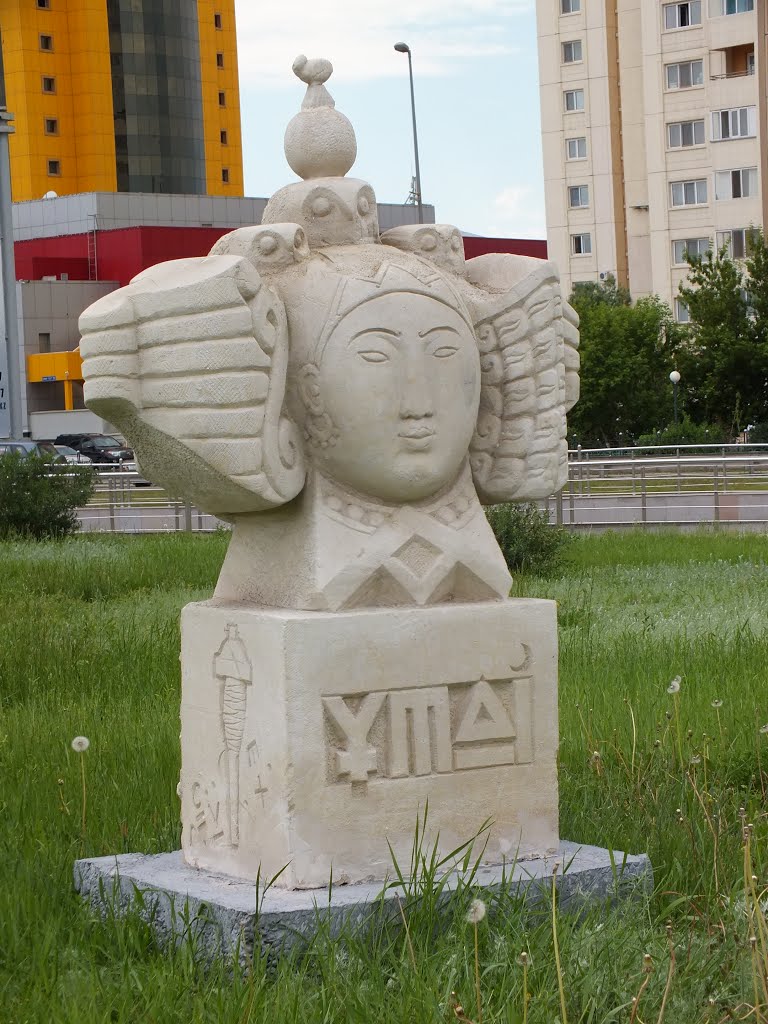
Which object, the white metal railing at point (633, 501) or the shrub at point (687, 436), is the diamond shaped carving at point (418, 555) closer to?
the white metal railing at point (633, 501)

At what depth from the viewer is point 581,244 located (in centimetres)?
5778

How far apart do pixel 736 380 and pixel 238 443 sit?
35831mm

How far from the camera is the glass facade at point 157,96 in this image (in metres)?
75.2

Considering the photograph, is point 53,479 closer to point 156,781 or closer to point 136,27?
point 156,781

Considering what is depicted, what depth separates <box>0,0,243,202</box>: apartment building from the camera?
238 ft

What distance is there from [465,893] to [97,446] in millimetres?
40291

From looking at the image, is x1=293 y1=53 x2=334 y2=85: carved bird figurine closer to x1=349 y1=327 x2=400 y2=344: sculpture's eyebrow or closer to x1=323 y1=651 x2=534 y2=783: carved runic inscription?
x1=349 y1=327 x2=400 y2=344: sculpture's eyebrow

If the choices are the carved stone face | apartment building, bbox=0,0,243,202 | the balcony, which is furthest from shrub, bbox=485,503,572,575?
apartment building, bbox=0,0,243,202

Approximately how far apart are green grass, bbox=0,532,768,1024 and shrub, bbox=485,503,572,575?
2.87 m

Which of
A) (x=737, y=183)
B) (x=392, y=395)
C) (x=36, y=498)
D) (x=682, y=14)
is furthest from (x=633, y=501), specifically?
(x=682, y=14)

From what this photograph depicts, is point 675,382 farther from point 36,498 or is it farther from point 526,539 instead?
point 526,539

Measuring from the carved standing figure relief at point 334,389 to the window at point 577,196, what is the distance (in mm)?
53464

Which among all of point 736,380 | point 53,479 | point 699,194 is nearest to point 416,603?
point 53,479

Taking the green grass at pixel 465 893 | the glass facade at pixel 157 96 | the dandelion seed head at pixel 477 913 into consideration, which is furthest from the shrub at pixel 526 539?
the glass facade at pixel 157 96
